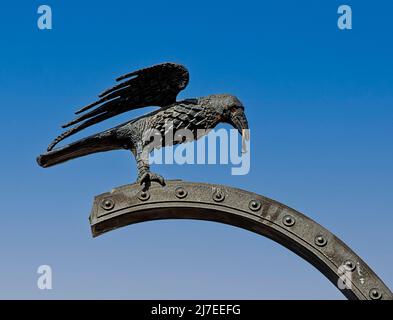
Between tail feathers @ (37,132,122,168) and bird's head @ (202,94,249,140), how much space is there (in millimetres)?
997

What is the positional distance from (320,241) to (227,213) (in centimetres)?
76

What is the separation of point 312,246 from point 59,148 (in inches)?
89.6

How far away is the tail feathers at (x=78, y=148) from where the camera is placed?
7.86m

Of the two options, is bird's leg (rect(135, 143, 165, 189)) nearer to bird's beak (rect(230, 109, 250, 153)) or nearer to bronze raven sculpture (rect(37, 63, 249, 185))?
bronze raven sculpture (rect(37, 63, 249, 185))

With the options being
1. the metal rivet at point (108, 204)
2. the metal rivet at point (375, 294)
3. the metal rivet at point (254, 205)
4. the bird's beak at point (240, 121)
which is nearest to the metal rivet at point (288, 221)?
the metal rivet at point (254, 205)

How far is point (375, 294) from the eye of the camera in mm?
7102

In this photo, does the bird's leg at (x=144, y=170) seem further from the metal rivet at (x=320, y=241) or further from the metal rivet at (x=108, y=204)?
the metal rivet at (x=320, y=241)

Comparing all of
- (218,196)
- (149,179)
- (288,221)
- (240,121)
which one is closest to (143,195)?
(149,179)

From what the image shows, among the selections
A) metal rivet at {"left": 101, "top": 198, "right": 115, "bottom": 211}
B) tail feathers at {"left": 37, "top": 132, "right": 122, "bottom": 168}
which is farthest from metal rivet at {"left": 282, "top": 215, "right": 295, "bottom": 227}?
tail feathers at {"left": 37, "top": 132, "right": 122, "bottom": 168}

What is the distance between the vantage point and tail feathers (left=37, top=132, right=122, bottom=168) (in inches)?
309

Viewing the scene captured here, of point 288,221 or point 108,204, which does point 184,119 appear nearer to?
point 108,204

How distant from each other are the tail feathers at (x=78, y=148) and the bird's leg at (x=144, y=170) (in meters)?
0.23
